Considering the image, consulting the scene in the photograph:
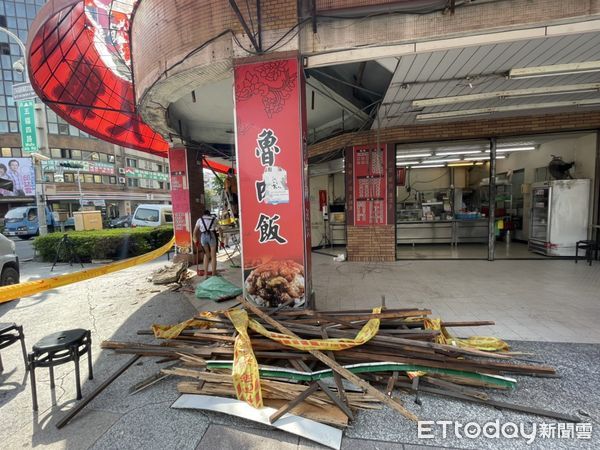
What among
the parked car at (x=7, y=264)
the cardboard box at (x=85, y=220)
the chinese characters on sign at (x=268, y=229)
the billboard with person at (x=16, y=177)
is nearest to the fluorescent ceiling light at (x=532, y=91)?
the chinese characters on sign at (x=268, y=229)

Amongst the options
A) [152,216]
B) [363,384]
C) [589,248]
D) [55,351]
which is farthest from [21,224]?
[589,248]

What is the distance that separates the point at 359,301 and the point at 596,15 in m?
4.44

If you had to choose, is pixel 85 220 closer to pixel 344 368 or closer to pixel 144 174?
pixel 344 368

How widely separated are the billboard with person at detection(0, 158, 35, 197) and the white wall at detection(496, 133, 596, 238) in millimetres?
35090

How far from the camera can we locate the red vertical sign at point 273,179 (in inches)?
139

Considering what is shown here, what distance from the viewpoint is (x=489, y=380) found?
233 cm

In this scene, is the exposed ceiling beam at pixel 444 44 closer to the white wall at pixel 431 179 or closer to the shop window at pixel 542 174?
the shop window at pixel 542 174

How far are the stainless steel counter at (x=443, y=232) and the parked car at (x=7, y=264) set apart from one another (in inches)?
387

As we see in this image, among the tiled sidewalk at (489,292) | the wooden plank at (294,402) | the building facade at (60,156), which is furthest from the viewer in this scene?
the building facade at (60,156)

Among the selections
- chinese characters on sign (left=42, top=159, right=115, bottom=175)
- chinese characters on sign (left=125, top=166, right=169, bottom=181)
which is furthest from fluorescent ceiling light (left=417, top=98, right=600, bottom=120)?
chinese characters on sign (left=125, top=166, right=169, bottom=181)

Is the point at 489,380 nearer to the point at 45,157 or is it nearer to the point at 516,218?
the point at 516,218

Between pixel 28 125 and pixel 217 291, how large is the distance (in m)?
8.53

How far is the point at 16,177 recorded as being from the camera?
25781mm

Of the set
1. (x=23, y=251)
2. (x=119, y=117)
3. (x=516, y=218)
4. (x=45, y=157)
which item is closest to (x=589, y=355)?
(x=516, y=218)
